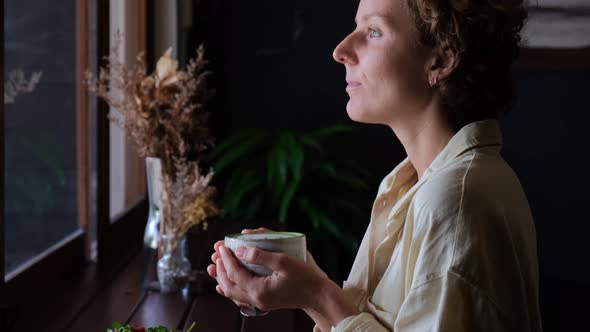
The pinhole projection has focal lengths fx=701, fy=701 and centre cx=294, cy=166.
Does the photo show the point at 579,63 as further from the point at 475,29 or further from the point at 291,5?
the point at 475,29

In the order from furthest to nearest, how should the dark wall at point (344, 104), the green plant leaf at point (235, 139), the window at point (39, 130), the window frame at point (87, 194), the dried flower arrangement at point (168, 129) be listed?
the dark wall at point (344, 104) → the green plant leaf at point (235, 139) → the window frame at point (87, 194) → the dried flower arrangement at point (168, 129) → the window at point (39, 130)

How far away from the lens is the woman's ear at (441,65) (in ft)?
3.71

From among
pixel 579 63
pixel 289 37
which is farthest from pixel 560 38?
pixel 289 37

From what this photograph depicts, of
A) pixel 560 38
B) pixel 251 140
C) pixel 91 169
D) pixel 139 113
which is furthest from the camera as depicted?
pixel 560 38

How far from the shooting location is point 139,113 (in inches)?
74.2

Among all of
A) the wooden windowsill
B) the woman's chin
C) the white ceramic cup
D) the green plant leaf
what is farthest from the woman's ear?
the green plant leaf

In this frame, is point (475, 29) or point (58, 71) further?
point (58, 71)

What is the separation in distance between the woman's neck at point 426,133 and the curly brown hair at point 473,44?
18mm

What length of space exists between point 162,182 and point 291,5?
2.28 meters

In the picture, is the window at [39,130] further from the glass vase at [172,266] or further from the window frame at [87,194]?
the glass vase at [172,266]

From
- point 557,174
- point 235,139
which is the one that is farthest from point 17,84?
point 557,174

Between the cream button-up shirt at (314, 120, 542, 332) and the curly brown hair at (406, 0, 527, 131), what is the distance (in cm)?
10

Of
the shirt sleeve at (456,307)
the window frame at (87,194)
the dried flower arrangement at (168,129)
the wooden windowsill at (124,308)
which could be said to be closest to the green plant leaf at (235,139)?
the window frame at (87,194)

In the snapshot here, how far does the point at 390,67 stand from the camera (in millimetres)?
1148
